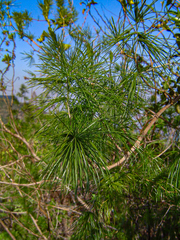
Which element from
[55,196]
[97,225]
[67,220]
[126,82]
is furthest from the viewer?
[55,196]

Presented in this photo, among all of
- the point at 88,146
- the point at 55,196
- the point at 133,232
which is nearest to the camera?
the point at 88,146

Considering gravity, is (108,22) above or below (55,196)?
above

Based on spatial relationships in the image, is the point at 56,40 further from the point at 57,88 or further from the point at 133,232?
the point at 133,232

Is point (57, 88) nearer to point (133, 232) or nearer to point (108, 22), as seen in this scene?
point (108, 22)

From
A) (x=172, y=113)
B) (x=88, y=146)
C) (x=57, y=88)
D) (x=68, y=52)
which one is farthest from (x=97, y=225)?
(x=172, y=113)

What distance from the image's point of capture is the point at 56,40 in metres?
0.57

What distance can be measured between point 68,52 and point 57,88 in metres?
0.13

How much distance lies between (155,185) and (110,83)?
1.72 feet

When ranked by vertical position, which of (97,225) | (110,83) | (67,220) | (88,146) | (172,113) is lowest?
(67,220)

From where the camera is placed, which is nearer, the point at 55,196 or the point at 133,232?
the point at 133,232

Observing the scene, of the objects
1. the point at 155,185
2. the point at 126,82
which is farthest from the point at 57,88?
the point at 155,185

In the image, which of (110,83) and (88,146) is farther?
(110,83)

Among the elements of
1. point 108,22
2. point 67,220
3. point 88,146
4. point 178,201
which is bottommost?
point 67,220

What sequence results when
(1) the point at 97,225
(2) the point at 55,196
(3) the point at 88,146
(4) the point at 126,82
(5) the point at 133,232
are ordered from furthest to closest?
(2) the point at 55,196, (5) the point at 133,232, (1) the point at 97,225, (4) the point at 126,82, (3) the point at 88,146
